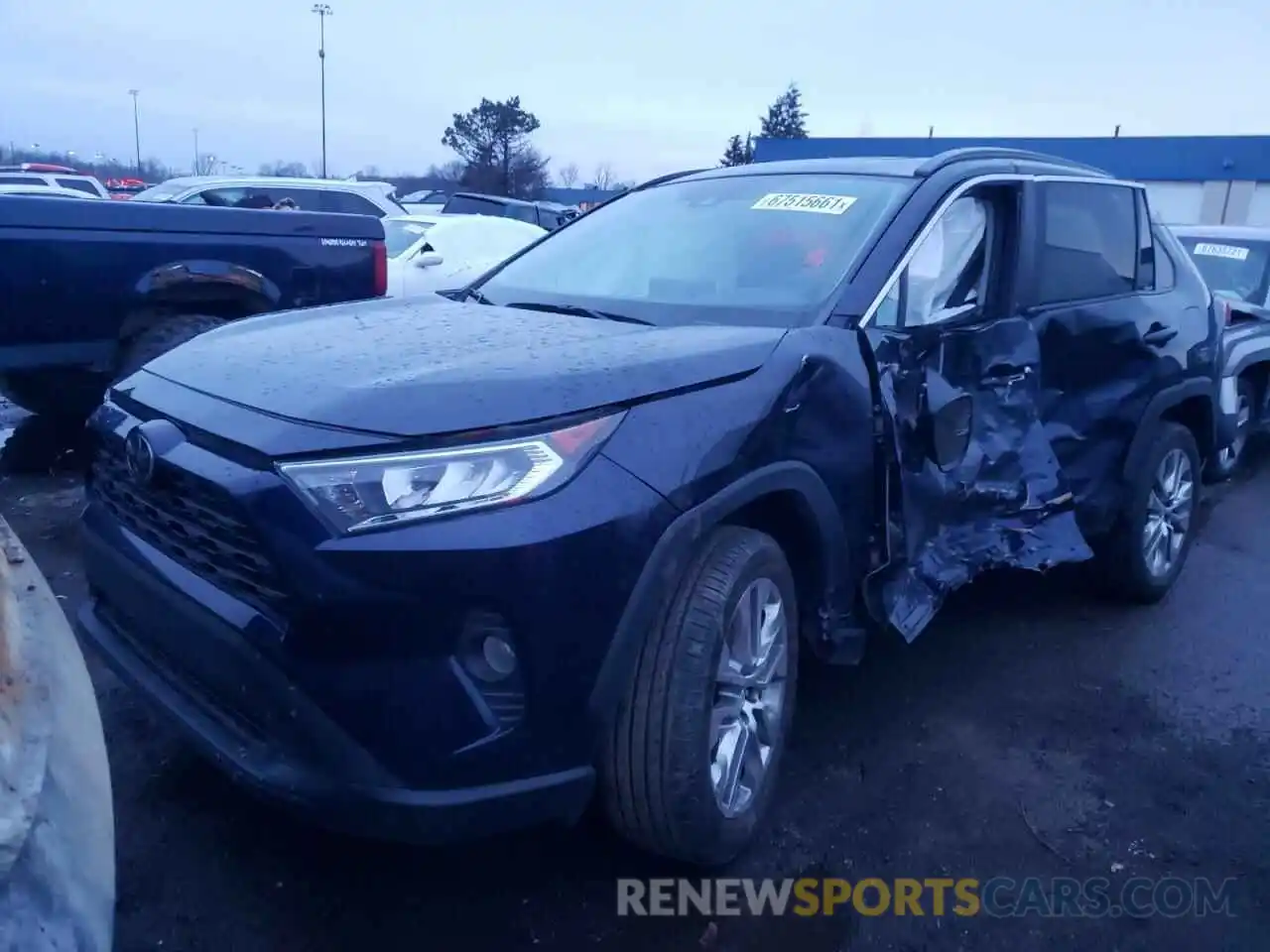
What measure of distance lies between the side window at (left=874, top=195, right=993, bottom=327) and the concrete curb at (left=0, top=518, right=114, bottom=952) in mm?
2329

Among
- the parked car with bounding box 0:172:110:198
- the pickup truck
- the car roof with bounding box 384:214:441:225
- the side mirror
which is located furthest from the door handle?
the parked car with bounding box 0:172:110:198

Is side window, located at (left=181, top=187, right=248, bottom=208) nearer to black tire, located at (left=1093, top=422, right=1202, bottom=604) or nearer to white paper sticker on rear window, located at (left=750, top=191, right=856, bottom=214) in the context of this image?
white paper sticker on rear window, located at (left=750, top=191, right=856, bottom=214)

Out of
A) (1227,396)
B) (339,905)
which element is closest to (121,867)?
(339,905)

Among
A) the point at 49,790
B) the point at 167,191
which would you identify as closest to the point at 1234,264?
the point at 49,790

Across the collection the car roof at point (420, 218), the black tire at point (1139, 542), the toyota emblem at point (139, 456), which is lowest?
the black tire at point (1139, 542)

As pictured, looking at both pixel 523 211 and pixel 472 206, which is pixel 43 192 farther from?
pixel 472 206

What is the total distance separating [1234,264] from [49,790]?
351 inches

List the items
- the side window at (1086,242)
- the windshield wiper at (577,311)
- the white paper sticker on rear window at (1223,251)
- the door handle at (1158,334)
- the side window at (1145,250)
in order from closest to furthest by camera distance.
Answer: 1. the windshield wiper at (577,311)
2. the side window at (1086,242)
3. the door handle at (1158,334)
4. the side window at (1145,250)
5. the white paper sticker on rear window at (1223,251)

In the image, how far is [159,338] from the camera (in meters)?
5.86

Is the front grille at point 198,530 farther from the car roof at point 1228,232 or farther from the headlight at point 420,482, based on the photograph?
the car roof at point 1228,232

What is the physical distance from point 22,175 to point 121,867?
63.8 feet

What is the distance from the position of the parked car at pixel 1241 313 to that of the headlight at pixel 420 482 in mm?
5297

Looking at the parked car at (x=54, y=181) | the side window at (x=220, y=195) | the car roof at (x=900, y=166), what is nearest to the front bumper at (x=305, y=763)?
the car roof at (x=900, y=166)

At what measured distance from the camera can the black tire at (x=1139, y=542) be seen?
4.41 metres
